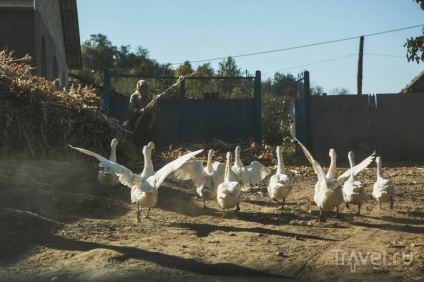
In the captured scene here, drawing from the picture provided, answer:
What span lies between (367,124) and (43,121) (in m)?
10.0

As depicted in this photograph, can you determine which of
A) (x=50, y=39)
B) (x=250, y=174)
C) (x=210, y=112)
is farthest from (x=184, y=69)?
(x=250, y=174)

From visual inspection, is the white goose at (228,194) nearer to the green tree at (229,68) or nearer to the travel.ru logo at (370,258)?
the travel.ru logo at (370,258)

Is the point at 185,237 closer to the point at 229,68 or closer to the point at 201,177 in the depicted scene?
the point at 201,177

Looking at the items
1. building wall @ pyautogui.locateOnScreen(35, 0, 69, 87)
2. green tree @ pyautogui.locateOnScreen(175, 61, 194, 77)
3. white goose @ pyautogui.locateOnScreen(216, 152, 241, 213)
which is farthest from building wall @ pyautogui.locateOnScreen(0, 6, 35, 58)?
green tree @ pyautogui.locateOnScreen(175, 61, 194, 77)

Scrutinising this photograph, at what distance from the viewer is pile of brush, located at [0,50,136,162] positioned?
13609 mm

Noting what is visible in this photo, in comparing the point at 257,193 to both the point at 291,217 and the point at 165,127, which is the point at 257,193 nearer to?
the point at 291,217

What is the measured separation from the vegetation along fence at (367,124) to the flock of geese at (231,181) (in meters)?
7.93

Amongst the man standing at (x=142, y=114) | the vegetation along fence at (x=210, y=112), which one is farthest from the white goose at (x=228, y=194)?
the vegetation along fence at (x=210, y=112)

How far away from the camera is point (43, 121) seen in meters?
13.8

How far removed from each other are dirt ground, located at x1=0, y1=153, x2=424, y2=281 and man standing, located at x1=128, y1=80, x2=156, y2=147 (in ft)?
10.0

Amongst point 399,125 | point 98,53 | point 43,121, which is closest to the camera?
point 43,121

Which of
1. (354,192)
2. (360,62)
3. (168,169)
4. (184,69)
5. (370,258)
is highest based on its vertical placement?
(184,69)

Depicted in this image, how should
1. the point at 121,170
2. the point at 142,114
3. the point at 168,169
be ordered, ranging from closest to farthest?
the point at 168,169 → the point at 121,170 → the point at 142,114

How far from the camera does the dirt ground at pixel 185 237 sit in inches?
267
